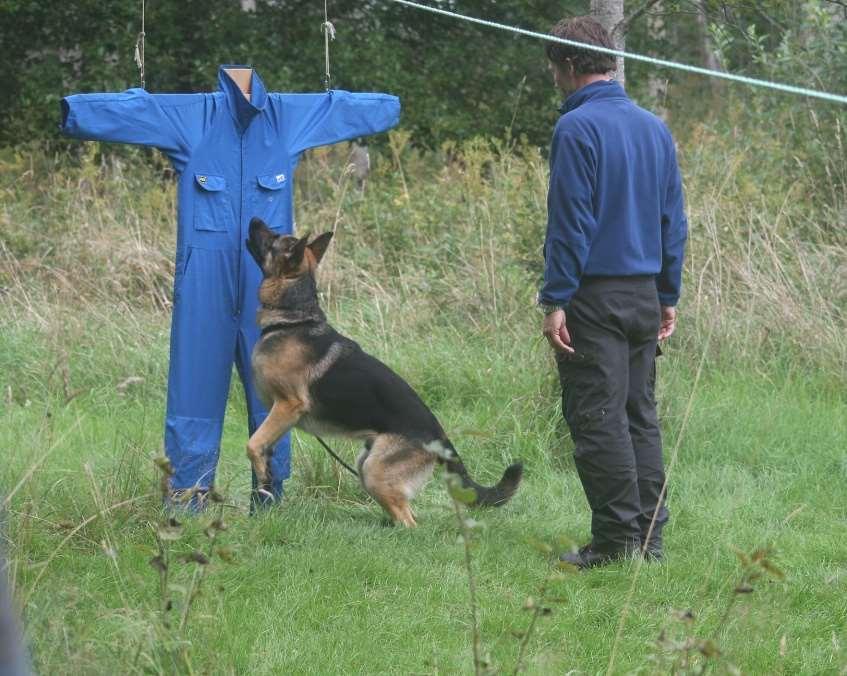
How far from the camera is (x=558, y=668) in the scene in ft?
11.8

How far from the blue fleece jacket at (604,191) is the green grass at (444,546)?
2.67 ft

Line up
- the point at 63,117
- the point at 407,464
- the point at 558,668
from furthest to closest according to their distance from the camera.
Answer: the point at 407,464
the point at 63,117
the point at 558,668

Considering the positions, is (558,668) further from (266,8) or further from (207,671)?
(266,8)

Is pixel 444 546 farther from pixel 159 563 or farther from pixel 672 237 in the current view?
pixel 159 563

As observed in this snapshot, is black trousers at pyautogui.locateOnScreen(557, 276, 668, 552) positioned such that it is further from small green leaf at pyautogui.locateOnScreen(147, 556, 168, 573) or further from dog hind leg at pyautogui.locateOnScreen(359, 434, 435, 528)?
small green leaf at pyautogui.locateOnScreen(147, 556, 168, 573)

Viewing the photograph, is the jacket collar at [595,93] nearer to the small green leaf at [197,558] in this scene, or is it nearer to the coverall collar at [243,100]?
the coverall collar at [243,100]

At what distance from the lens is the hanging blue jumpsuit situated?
4.98 metres

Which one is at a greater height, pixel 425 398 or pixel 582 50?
pixel 582 50

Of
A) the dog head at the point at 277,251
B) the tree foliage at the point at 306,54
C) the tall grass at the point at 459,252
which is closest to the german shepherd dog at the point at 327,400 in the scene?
the dog head at the point at 277,251

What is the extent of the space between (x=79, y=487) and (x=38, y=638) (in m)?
1.77

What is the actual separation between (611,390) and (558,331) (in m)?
0.33

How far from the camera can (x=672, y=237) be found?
4.69m

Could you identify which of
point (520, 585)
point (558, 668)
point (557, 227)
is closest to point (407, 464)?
point (520, 585)

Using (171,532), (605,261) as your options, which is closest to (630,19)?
(605,261)
